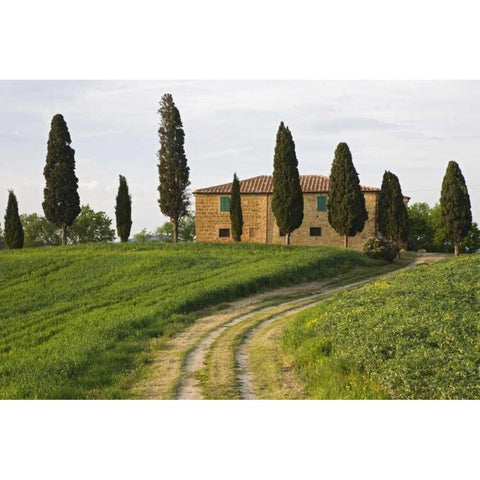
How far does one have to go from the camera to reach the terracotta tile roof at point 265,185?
4384 cm

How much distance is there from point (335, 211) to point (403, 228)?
4.43 metres

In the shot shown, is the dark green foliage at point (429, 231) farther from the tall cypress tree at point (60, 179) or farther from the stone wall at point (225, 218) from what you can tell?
the tall cypress tree at point (60, 179)

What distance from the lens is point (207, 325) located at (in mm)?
16109

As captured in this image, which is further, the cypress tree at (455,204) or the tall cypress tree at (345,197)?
the tall cypress tree at (345,197)

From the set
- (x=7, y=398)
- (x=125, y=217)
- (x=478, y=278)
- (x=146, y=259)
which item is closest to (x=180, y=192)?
(x=125, y=217)

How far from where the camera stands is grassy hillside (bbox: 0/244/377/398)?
1161 centimetres

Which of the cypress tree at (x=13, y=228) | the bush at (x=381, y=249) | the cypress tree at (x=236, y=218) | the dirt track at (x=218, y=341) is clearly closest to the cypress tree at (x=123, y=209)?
the cypress tree at (x=13, y=228)

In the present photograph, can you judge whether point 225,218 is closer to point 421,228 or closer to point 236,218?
point 236,218

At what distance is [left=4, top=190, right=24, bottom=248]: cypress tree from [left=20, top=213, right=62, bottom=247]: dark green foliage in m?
22.2

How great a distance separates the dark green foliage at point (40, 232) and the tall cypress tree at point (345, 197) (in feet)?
122

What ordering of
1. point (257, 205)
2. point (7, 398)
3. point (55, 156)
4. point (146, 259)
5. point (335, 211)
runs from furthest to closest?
1. point (257, 205)
2. point (55, 156)
3. point (335, 211)
4. point (146, 259)
5. point (7, 398)

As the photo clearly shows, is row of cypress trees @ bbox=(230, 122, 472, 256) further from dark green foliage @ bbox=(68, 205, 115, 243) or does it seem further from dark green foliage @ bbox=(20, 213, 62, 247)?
dark green foliage @ bbox=(20, 213, 62, 247)
